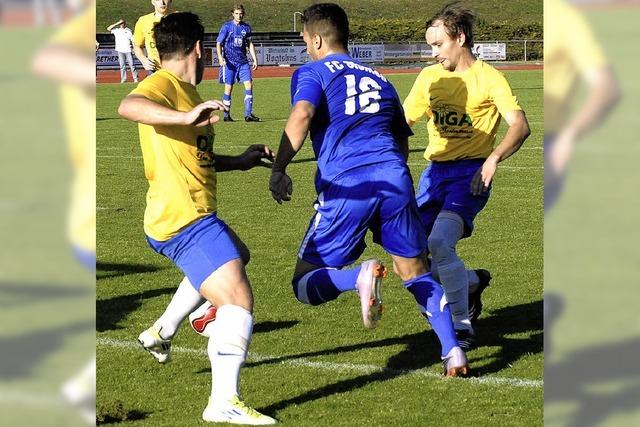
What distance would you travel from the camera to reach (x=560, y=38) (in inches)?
41.6

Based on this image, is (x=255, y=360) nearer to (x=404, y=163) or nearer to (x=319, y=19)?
(x=404, y=163)

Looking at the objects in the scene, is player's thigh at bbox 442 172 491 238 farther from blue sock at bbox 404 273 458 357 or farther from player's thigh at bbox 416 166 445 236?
blue sock at bbox 404 273 458 357

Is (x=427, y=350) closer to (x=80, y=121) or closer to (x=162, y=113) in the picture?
(x=162, y=113)

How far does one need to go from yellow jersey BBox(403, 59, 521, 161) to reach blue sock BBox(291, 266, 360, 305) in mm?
1400

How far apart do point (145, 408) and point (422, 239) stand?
167 centimetres

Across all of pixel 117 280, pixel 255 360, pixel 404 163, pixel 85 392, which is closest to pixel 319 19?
pixel 404 163

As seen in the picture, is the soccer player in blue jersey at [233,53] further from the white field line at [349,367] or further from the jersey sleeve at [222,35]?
the white field line at [349,367]

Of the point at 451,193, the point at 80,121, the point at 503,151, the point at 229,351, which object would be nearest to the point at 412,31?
the point at 451,193

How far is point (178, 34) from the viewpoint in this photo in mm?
4977

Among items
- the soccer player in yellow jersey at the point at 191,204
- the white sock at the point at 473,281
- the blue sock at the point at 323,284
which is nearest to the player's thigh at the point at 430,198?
the white sock at the point at 473,281

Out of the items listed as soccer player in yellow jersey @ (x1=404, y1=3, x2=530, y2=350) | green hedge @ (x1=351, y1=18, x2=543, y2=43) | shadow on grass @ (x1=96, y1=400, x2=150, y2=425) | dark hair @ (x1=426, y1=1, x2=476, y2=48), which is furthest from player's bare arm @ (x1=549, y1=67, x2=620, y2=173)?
green hedge @ (x1=351, y1=18, x2=543, y2=43)

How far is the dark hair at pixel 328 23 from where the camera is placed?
569 centimetres

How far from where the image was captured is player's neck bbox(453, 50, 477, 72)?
6391 millimetres

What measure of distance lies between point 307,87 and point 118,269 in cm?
389
